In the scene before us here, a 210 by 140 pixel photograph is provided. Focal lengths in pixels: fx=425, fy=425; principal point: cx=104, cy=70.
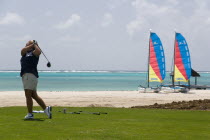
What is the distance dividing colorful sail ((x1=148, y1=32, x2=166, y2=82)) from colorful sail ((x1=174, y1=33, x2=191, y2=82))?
2.80 metres

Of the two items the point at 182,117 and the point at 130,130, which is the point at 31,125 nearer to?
the point at 130,130

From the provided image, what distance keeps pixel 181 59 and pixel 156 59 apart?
4094 mm

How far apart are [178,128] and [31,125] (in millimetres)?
3216

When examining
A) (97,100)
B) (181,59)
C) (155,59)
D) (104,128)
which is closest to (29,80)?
(104,128)

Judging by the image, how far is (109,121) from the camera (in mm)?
10281

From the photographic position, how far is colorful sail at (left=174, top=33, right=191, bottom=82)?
194 ft

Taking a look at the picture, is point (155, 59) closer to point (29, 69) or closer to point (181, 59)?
point (181, 59)

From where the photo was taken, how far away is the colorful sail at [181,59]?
59.1 meters

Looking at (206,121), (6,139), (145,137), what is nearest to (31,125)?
(6,139)

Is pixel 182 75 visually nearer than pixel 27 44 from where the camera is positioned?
No

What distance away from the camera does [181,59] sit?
195ft

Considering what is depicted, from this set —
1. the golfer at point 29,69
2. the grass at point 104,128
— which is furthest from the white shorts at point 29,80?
the grass at point 104,128

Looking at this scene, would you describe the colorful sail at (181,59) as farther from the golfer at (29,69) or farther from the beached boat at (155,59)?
the golfer at (29,69)

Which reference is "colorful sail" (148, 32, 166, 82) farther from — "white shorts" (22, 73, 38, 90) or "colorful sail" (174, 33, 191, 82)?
"white shorts" (22, 73, 38, 90)
